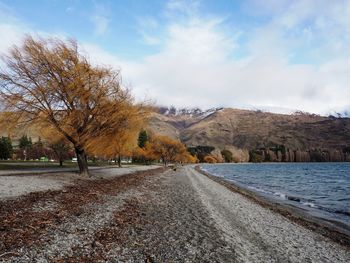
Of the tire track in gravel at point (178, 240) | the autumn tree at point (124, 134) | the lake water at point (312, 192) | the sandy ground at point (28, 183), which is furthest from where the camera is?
the autumn tree at point (124, 134)

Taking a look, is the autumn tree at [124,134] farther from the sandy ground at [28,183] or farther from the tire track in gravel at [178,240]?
the tire track in gravel at [178,240]

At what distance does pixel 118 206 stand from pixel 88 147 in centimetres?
1959

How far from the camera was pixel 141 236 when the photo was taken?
39.5 feet

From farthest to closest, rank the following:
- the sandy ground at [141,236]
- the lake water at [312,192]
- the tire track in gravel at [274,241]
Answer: the lake water at [312,192], the tire track in gravel at [274,241], the sandy ground at [141,236]

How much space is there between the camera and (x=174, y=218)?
16312 millimetres

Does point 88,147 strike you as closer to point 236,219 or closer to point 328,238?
point 236,219

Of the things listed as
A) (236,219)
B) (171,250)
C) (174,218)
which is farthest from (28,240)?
(236,219)

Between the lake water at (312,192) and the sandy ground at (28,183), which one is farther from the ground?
the sandy ground at (28,183)

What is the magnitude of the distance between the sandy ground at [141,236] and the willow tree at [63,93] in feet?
52.0

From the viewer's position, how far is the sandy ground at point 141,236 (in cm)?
958

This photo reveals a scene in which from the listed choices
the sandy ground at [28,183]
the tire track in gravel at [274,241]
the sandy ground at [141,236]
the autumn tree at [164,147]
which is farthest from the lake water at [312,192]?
the autumn tree at [164,147]

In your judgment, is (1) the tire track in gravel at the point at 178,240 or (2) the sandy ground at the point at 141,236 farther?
(1) the tire track in gravel at the point at 178,240

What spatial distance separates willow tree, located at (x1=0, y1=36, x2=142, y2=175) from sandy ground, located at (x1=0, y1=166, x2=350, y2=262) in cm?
1586

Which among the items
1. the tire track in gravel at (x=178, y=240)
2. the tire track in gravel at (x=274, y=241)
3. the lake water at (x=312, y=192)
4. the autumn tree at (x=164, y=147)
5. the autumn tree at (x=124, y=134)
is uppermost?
the autumn tree at (x=164, y=147)
